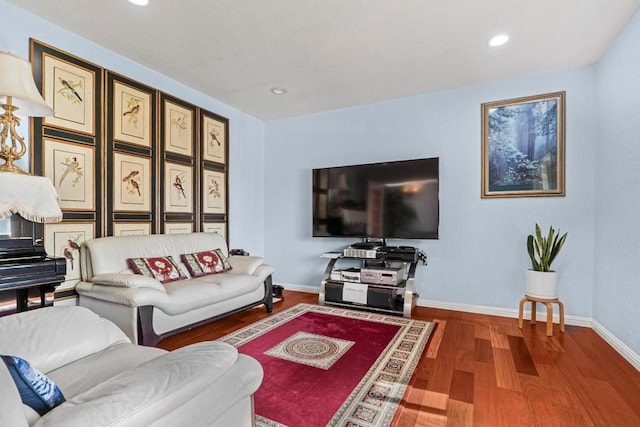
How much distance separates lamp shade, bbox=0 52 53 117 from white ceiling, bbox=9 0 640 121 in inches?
24.5

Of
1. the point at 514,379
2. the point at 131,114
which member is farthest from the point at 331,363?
the point at 131,114

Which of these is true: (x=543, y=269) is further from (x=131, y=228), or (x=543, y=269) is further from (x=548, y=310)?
(x=131, y=228)

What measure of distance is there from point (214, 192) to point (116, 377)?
3450 millimetres

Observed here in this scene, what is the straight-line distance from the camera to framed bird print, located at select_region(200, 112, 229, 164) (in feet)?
13.1

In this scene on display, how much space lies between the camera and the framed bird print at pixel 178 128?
3.52m

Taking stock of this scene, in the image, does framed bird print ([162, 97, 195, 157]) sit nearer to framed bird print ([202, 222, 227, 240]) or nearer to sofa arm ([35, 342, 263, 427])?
framed bird print ([202, 222, 227, 240])

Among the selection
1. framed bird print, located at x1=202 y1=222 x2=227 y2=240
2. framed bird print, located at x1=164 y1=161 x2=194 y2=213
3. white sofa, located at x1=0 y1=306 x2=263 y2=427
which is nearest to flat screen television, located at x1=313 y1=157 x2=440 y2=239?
framed bird print, located at x1=202 y1=222 x2=227 y2=240

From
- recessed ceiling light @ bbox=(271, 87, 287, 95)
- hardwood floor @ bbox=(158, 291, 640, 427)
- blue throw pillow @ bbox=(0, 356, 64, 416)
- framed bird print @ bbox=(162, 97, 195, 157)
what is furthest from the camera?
recessed ceiling light @ bbox=(271, 87, 287, 95)

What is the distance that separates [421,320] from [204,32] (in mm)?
3295

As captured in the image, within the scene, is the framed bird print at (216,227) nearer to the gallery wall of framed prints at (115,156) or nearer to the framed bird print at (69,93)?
the gallery wall of framed prints at (115,156)

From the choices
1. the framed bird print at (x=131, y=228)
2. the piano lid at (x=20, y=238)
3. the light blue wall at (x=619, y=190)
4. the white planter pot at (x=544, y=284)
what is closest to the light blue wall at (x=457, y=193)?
the light blue wall at (x=619, y=190)

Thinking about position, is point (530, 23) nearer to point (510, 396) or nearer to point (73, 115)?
point (510, 396)

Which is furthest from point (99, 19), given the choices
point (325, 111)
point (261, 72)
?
point (325, 111)

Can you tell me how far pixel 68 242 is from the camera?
2.68 m
